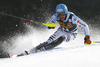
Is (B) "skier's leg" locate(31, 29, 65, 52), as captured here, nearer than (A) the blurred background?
Yes

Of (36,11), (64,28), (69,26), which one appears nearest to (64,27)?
(64,28)

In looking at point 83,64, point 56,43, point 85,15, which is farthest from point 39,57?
point 85,15

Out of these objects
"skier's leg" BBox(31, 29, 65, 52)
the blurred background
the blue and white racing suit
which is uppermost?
the blurred background

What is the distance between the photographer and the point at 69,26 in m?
5.32

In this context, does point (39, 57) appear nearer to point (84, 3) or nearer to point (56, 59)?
point (56, 59)

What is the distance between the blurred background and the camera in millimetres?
12187

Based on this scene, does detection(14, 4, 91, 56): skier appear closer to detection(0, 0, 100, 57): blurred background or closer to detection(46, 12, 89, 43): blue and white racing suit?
detection(46, 12, 89, 43): blue and white racing suit

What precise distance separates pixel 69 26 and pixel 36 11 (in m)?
9.31

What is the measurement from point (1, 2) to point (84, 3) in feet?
23.3

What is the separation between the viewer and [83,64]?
282 cm

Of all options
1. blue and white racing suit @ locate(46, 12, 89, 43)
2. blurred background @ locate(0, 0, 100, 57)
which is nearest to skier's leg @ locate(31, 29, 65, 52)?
blue and white racing suit @ locate(46, 12, 89, 43)

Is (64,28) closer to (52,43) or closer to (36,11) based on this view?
(52,43)

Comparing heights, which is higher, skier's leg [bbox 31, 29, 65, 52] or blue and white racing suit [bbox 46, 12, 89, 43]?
blue and white racing suit [bbox 46, 12, 89, 43]

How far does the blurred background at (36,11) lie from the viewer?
1219cm
